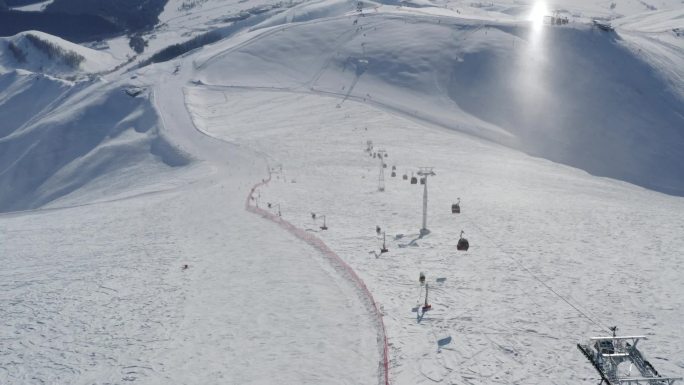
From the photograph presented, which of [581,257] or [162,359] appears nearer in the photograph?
[162,359]

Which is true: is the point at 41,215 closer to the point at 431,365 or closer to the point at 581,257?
the point at 431,365

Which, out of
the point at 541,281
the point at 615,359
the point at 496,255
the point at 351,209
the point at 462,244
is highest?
the point at 351,209

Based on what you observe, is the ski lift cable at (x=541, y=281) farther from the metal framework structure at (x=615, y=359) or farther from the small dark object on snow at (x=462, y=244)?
A: the metal framework structure at (x=615, y=359)

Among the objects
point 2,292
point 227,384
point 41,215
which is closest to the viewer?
point 227,384

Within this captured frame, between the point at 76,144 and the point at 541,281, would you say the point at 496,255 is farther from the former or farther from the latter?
the point at 76,144

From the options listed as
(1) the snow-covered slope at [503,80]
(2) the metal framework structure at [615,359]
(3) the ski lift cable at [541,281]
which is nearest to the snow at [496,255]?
(3) the ski lift cable at [541,281]

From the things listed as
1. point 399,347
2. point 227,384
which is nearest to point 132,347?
point 227,384

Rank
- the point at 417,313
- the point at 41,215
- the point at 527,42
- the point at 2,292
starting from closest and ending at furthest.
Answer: the point at 417,313, the point at 2,292, the point at 41,215, the point at 527,42

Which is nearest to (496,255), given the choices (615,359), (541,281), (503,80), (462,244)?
(462,244)
